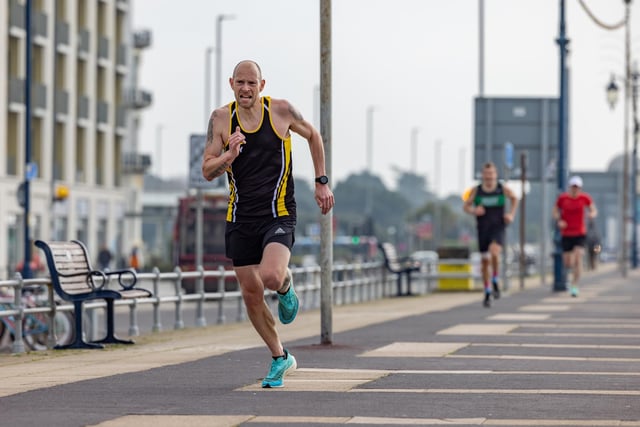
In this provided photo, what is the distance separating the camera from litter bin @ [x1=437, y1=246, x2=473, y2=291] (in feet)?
121

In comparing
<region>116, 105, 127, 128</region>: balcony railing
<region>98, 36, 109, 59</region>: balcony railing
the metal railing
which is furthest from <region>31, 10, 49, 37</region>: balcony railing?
the metal railing

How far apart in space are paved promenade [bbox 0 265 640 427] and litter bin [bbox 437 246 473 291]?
1818cm

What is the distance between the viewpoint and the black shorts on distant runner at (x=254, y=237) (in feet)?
34.0

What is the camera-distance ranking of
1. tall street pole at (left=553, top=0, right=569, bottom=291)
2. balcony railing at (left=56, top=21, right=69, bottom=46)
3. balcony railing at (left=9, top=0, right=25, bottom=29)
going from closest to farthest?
tall street pole at (left=553, top=0, right=569, bottom=291) < balcony railing at (left=9, top=0, right=25, bottom=29) < balcony railing at (left=56, top=21, right=69, bottom=46)

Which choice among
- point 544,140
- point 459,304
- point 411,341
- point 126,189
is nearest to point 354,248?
point 126,189

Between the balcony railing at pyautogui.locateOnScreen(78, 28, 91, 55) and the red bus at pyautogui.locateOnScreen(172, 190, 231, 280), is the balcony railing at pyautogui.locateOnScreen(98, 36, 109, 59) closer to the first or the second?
the balcony railing at pyautogui.locateOnScreen(78, 28, 91, 55)

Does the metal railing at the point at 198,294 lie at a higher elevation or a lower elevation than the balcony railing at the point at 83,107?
lower

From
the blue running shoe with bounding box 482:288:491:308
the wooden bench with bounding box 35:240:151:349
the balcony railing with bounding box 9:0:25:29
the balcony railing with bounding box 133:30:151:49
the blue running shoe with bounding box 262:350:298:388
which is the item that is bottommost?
the blue running shoe with bounding box 482:288:491:308

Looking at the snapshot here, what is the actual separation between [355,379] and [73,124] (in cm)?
6191

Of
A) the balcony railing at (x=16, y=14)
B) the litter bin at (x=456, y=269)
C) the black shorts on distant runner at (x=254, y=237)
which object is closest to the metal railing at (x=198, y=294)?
the litter bin at (x=456, y=269)

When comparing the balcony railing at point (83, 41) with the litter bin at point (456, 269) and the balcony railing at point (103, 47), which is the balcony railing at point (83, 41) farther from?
the litter bin at point (456, 269)

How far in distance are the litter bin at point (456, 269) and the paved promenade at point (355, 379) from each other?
716 inches

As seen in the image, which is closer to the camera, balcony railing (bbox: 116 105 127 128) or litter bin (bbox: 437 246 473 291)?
litter bin (bbox: 437 246 473 291)

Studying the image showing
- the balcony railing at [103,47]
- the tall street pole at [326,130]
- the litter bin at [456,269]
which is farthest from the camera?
the balcony railing at [103,47]
